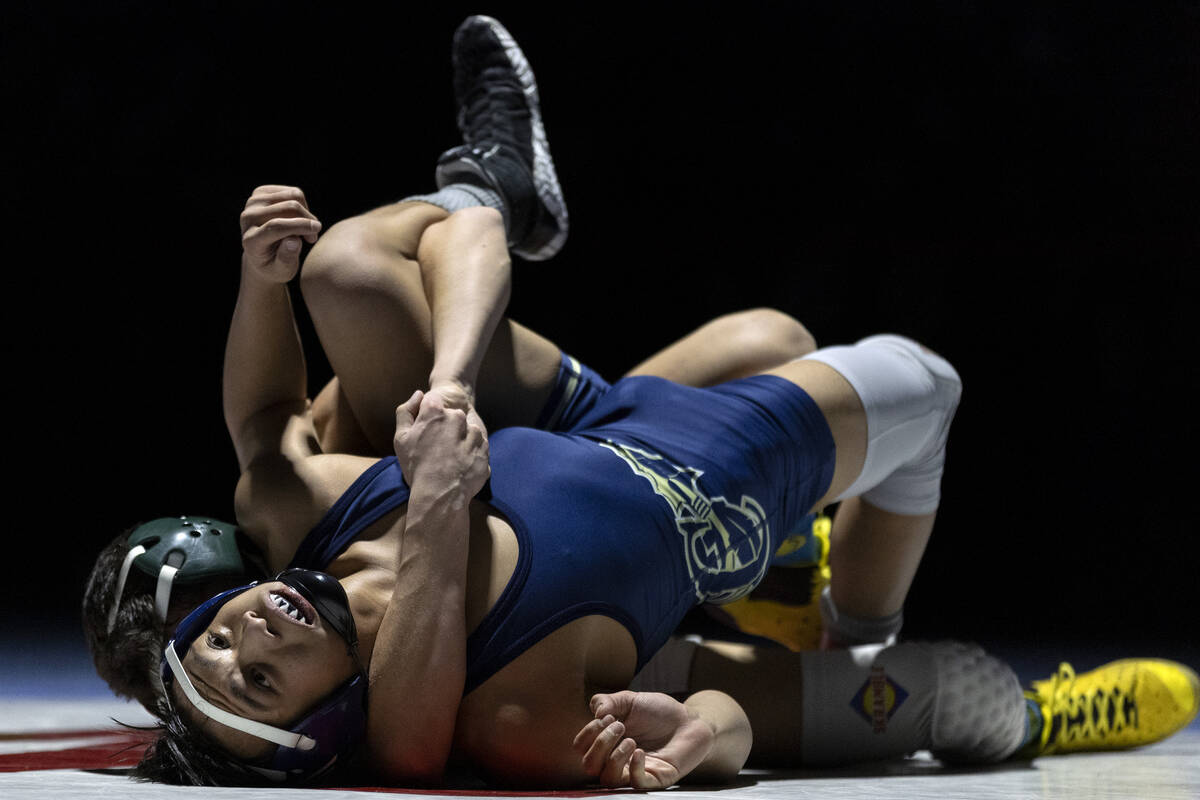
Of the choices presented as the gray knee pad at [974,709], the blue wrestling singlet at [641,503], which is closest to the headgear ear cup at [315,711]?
the blue wrestling singlet at [641,503]

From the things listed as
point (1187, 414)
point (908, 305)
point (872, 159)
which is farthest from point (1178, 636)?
point (872, 159)

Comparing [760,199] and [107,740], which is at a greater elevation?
[760,199]

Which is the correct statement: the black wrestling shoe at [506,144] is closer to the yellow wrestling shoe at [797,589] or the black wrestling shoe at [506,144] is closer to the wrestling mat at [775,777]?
the yellow wrestling shoe at [797,589]

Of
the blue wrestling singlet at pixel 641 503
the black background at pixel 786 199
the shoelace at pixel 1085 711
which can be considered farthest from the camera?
the black background at pixel 786 199

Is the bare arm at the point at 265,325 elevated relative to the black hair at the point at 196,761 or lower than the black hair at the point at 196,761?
elevated

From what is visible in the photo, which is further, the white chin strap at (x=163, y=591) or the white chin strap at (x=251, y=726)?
the white chin strap at (x=163, y=591)

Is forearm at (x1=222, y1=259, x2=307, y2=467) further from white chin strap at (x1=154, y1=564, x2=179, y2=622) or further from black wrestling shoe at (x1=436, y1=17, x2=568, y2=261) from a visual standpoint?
black wrestling shoe at (x1=436, y1=17, x2=568, y2=261)

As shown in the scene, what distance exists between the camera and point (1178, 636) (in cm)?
288

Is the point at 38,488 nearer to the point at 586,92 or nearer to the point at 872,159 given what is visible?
the point at 586,92

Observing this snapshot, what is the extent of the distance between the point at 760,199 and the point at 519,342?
1829mm

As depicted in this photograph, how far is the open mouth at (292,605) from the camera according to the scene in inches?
37.8

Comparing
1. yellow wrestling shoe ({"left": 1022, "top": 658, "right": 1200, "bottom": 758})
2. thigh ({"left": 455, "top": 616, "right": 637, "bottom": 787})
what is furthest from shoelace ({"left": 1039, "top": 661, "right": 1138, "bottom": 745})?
thigh ({"left": 455, "top": 616, "right": 637, "bottom": 787})

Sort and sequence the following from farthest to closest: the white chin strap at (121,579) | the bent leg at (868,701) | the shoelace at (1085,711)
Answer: the shoelace at (1085,711) < the bent leg at (868,701) < the white chin strap at (121,579)

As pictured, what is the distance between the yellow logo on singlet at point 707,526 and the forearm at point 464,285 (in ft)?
0.59
